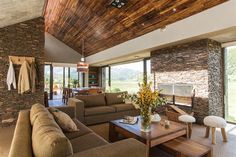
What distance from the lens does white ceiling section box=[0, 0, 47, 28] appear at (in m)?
3.22

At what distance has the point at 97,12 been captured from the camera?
5.27 meters

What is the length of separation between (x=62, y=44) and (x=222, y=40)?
336 inches

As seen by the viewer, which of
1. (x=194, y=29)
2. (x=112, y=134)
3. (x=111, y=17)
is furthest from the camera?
(x=111, y=17)

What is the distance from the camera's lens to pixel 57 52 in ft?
31.5

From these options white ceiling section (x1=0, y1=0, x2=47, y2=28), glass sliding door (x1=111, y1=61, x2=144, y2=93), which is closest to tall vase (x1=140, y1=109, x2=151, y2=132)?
white ceiling section (x1=0, y1=0, x2=47, y2=28)

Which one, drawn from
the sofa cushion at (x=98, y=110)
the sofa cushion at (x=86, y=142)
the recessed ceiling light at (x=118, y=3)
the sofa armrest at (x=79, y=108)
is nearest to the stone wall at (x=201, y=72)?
the recessed ceiling light at (x=118, y=3)

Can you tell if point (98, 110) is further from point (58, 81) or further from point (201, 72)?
point (58, 81)

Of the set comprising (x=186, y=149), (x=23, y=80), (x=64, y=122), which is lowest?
(x=186, y=149)

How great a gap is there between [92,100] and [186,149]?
3074 millimetres

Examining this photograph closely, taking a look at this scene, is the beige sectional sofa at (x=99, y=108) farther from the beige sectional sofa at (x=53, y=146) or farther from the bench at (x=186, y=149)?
the beige sectional sofa at (x=53, y=146)

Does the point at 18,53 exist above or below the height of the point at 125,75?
above

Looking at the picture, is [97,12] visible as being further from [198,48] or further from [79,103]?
[198,48]

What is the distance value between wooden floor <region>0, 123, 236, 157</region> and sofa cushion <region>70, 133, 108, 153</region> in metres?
1.14

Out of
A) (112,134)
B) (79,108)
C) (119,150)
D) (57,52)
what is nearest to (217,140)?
(112,134)
